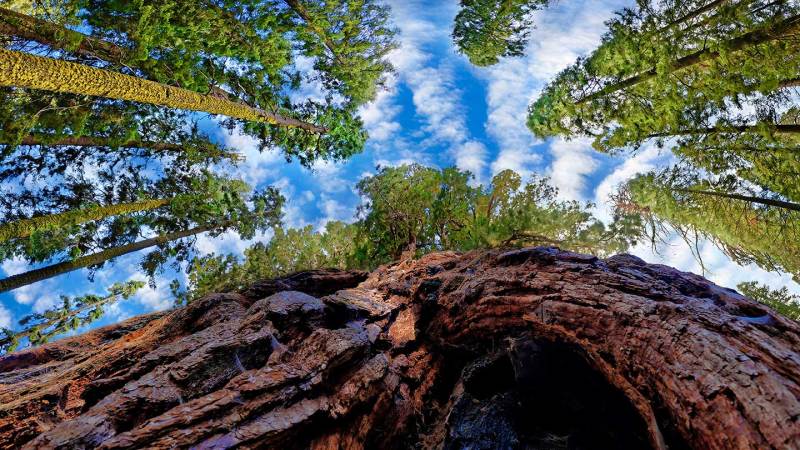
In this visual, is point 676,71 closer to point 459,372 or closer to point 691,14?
point 691,14

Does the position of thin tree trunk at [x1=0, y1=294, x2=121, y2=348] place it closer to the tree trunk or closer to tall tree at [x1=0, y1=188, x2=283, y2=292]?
tall tree at [x1=0, y1=188, x2=283, y2=292]

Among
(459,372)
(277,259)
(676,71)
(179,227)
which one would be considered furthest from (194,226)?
(676,71)

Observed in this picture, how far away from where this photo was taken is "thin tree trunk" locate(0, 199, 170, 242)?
33.4 ft

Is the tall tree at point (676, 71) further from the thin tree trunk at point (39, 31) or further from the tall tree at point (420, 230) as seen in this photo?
the thin tree trunk at point (39, 31)

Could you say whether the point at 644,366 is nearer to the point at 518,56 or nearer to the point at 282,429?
the point at 282,429

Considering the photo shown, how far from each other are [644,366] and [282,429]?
443cm

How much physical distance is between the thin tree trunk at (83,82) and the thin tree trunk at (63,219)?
5.18m

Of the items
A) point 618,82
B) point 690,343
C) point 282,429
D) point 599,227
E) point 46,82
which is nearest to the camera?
point 690,343

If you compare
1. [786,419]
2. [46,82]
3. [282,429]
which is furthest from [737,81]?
[46,82]

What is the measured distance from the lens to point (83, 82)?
664 centimetres

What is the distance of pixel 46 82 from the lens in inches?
248

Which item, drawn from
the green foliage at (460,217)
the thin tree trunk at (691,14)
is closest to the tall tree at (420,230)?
the green foliage at (460,217)

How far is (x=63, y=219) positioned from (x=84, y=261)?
208 cm

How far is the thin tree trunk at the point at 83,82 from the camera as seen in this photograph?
5863 mm
